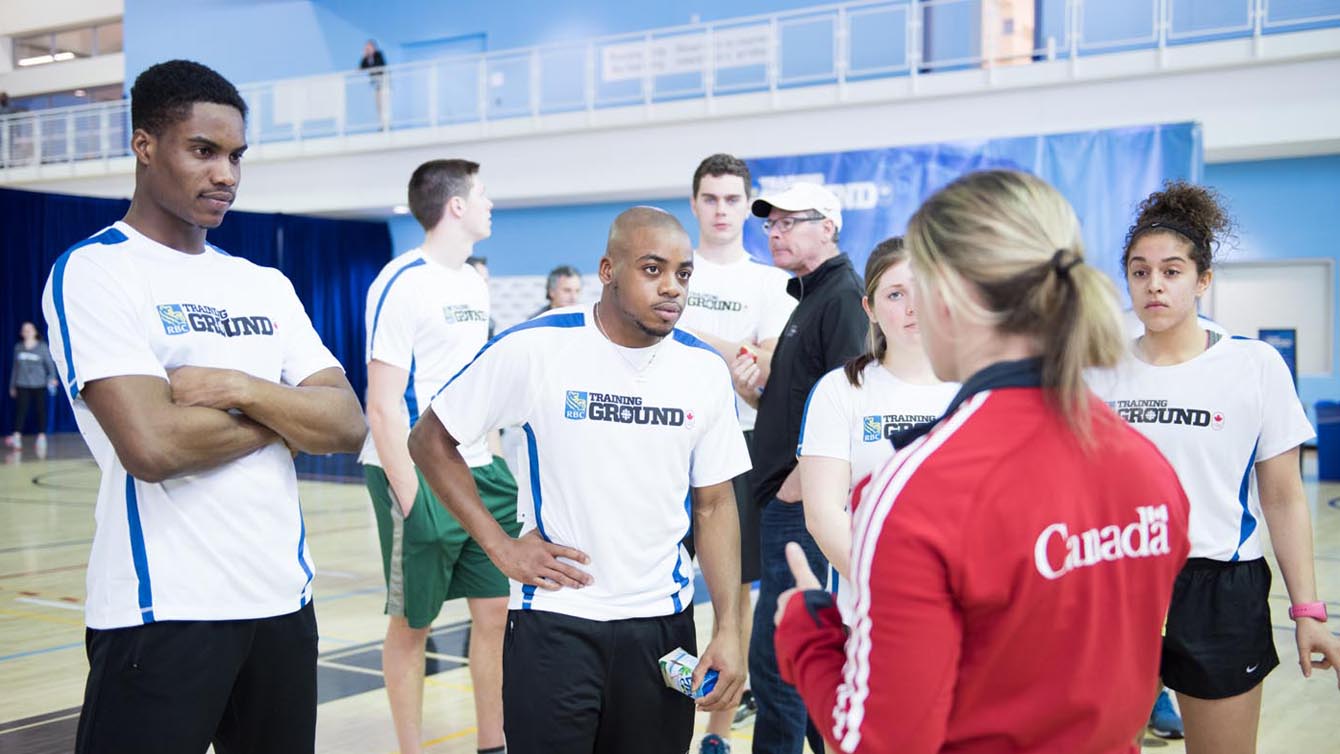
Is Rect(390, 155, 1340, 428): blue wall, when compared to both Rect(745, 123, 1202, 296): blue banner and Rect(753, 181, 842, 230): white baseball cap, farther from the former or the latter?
Rect(753, 181, 842, 230): white baseball cap

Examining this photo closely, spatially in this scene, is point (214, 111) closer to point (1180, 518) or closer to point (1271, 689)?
point (1180, 518)

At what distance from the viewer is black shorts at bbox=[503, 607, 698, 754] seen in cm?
274

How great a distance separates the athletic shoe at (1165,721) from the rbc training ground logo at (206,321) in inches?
158

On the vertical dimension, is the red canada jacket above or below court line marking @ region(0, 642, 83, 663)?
above

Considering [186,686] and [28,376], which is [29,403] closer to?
[28,376]

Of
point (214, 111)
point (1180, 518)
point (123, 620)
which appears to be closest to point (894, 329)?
point (1180, 518)

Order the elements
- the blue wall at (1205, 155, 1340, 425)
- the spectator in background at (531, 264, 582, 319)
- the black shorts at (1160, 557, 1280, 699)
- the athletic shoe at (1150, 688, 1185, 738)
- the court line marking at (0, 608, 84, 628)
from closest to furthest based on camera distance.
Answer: the black shorts at (1160, 557, 1280, 699) → the athletic shoe at (1150, 688, 1185, 738) → the court line marking at (0, 608, 84, 628) → the spectator in background at (531, 264, 582, 319) → the blue wall at (1205, 155, 1340, 425)

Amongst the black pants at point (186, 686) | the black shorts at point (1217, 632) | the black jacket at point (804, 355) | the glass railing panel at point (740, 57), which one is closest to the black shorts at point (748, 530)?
the black jacket at point (804, 355)

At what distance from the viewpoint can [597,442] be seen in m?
2.82

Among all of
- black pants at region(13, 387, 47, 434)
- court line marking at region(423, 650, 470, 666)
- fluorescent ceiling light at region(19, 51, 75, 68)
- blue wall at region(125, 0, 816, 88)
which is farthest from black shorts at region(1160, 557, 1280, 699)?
fluorescent ceiling light at region(19, 51, 75, 68)

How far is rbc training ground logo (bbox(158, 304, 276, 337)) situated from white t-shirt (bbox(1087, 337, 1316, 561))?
213 centimetres

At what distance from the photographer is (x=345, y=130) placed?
2016 cm

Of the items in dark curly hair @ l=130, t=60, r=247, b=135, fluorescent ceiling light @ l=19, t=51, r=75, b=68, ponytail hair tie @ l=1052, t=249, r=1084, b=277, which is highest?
fluorescent ceiling light @ l=19, t=51, r=75, b=68

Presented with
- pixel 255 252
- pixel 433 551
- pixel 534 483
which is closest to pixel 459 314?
pixel 433 551
